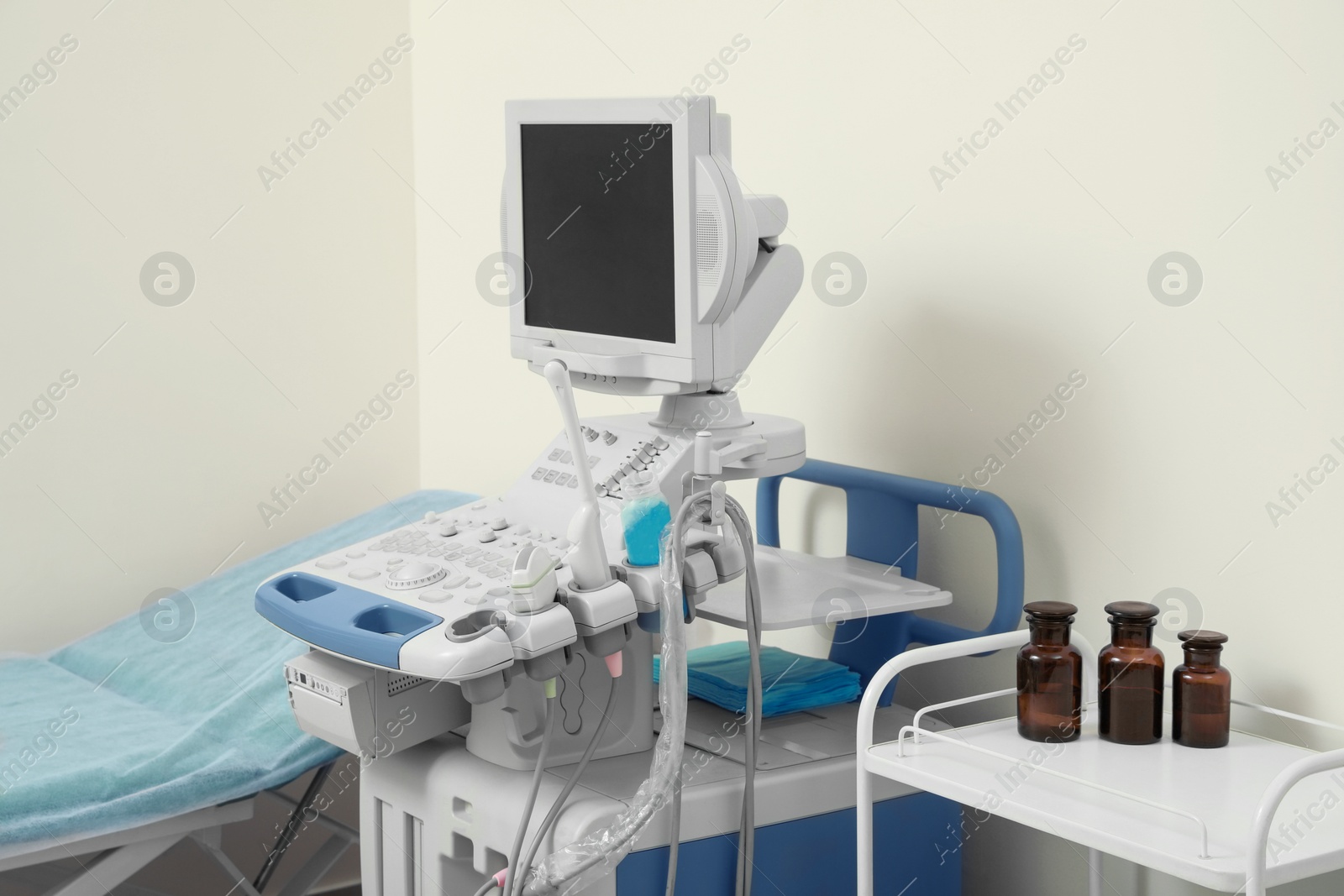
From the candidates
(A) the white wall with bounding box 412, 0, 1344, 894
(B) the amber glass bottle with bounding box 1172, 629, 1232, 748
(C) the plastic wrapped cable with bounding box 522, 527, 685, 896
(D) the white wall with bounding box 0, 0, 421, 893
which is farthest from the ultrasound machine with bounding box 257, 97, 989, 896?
(D) the white wall with bounding box 0, 0, 421, 893

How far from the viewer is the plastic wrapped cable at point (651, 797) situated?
1.32 metres

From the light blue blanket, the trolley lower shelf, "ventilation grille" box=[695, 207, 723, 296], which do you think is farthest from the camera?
the light blue blanket

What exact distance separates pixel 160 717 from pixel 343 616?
3.31ft

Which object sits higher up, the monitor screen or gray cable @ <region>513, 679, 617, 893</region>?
the monitor screen

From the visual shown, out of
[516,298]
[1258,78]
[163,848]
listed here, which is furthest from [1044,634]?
[163,848]

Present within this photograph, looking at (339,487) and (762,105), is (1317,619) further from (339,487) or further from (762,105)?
(339,487)

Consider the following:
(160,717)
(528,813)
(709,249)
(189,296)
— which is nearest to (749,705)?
(528,813)

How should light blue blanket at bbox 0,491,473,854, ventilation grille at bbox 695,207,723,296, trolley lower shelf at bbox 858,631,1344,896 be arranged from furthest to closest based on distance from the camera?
light blue blanket at bbox 0,491,473,854
ventilation grille at bbox 695,207,723,296
trolley lower shelf at bbox 858,631,1344,896

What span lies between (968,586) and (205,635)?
151 cm

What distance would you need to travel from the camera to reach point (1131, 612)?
127cm

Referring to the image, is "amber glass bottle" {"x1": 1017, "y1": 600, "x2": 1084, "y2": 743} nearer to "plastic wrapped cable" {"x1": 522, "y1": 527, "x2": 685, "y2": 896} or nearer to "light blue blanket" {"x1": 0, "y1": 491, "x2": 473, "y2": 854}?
"plastic wrapped cable" {"x1": 522, "y1": 527, "x2": 685, "y2": 896}

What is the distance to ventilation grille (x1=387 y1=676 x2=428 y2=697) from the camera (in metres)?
1.53

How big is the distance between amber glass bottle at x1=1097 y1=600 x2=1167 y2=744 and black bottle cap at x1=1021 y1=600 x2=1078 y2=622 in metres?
0.05

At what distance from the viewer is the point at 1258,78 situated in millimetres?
1331
